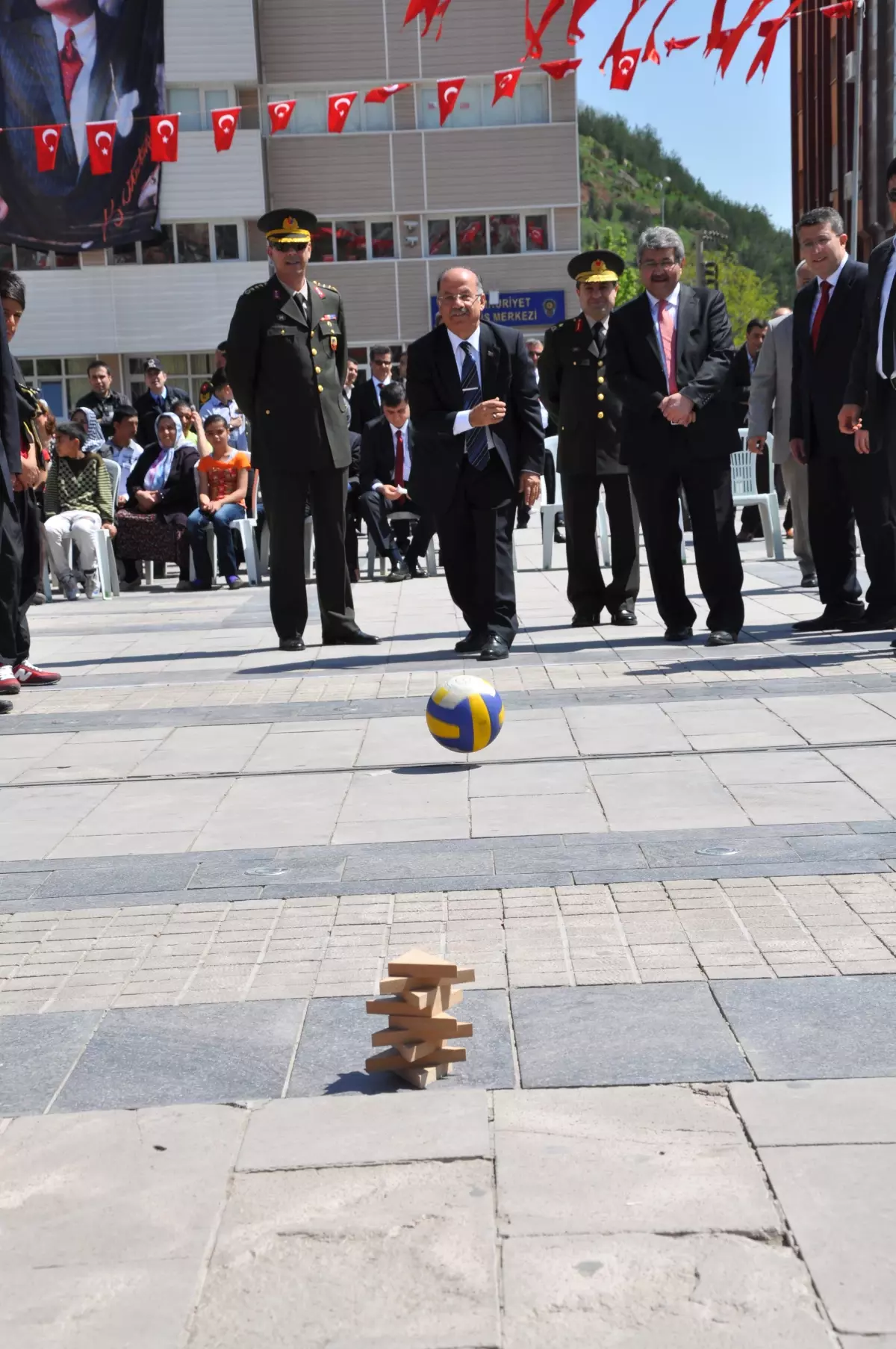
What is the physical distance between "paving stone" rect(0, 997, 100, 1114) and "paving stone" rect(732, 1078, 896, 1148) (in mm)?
1352

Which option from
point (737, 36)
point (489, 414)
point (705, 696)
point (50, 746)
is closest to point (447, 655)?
point (489, 414)

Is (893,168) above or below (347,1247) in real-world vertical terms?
above

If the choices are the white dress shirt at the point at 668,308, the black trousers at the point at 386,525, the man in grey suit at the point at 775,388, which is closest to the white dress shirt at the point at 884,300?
the white dress shirt at the point at 668,308

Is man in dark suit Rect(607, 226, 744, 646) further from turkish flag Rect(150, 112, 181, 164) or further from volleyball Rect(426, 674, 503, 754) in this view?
turkish flag Rect(150, 112, 181, 164)

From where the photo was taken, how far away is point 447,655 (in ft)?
34.4

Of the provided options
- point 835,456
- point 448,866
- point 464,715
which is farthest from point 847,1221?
point 835,456

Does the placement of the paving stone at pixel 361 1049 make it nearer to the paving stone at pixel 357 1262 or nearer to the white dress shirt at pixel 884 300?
the paving stone at pixel 357 1262

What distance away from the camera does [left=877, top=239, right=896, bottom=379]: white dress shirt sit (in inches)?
374

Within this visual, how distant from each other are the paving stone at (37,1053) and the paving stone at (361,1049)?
0.48 meters

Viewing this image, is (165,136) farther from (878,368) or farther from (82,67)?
(82,67)

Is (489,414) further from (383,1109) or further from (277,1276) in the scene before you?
(277,1276)

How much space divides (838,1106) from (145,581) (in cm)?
1610

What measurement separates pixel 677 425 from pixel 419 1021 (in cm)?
709

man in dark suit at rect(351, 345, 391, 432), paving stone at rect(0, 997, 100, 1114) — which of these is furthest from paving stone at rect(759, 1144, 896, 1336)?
man in dark suit at rect(351, 345, 391, 432)
